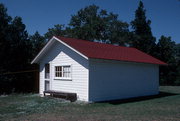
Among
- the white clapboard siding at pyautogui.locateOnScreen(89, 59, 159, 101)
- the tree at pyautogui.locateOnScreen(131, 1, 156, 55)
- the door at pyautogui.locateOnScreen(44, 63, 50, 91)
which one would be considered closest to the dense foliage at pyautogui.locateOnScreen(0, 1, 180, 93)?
the tree at pyautogui.locateOnScreen(131, 1, 156, 55)

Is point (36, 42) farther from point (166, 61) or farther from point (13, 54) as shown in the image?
point (166, 61)

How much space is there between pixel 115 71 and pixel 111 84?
0.93 m

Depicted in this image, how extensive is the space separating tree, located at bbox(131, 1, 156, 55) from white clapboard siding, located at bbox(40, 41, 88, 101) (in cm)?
2303

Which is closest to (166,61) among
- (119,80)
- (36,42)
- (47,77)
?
(36,42)

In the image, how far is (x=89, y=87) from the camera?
13.9 m

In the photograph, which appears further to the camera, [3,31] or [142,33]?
[142,33]

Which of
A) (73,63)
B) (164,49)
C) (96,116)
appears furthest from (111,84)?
(164,49)

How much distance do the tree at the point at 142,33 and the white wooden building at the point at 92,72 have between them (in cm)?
1880

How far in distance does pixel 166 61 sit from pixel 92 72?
88.5 feet

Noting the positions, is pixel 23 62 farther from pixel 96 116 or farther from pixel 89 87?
pixel 96 116

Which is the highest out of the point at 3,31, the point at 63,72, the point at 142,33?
the point at 142,33

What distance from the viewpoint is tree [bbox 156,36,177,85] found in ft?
120

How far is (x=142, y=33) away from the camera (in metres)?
39.0

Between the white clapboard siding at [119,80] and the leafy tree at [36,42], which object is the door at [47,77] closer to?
the white clapboard siding at [119,80]
